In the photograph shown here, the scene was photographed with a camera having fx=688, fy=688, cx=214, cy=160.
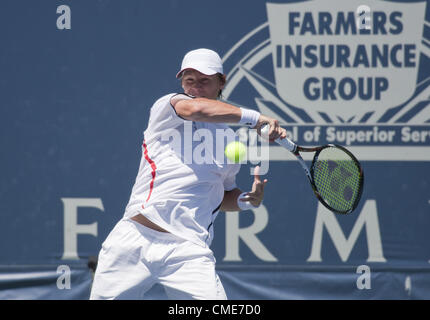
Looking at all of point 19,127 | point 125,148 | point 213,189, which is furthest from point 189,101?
point 19,127

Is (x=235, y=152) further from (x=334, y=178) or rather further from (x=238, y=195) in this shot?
(x=334, y=178)

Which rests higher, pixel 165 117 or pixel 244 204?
pixel 165 117

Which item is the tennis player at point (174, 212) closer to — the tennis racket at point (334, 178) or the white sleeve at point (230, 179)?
the white sleeve at point (230, 179)

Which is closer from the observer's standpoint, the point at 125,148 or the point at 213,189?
the point at 213,189

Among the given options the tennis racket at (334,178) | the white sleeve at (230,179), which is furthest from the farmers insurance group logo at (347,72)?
the white sleeve at (230,179)

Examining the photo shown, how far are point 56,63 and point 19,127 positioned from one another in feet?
1.63

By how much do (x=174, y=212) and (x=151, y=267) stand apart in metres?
0.26

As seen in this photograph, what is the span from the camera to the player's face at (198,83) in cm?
311

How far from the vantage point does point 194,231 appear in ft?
9.87

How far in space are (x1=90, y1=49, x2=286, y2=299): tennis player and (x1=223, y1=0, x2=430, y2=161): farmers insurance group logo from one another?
1481 mm

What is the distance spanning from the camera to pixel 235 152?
303 centimetres

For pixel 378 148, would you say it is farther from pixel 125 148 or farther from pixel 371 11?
pixel 125 148

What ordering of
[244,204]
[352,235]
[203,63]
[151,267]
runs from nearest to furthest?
[151,267] < [203,63] < [244,204] < [352,235]

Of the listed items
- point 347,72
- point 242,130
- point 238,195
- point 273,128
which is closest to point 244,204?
point 238,195
